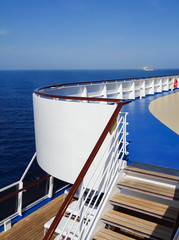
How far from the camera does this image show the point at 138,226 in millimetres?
3100

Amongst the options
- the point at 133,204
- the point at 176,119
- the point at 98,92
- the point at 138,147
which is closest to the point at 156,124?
the point at 176,119

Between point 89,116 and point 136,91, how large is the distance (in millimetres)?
10066

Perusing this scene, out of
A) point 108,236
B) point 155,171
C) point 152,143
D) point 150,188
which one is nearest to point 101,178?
point 108,236

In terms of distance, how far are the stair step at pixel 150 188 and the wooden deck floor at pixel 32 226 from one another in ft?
10.8

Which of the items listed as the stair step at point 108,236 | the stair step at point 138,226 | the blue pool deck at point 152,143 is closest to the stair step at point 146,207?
the stair step at point 138,226

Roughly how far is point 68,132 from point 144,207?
82.5 inches

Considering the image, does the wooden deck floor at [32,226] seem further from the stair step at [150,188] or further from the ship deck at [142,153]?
the stair step at [150,188]

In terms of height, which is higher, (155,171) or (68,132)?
(68,132)

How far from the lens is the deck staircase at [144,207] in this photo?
3029 millimetres

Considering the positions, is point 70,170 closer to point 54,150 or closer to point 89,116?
point 54,150

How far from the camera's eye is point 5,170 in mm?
16734

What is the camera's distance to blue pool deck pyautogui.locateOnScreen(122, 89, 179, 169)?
4512 millimetres

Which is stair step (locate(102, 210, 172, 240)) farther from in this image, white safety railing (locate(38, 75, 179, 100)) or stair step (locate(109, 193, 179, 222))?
white safety railing (locate(38, 75, 179, 100))

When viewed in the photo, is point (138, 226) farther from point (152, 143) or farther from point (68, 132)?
point (152, 143)
